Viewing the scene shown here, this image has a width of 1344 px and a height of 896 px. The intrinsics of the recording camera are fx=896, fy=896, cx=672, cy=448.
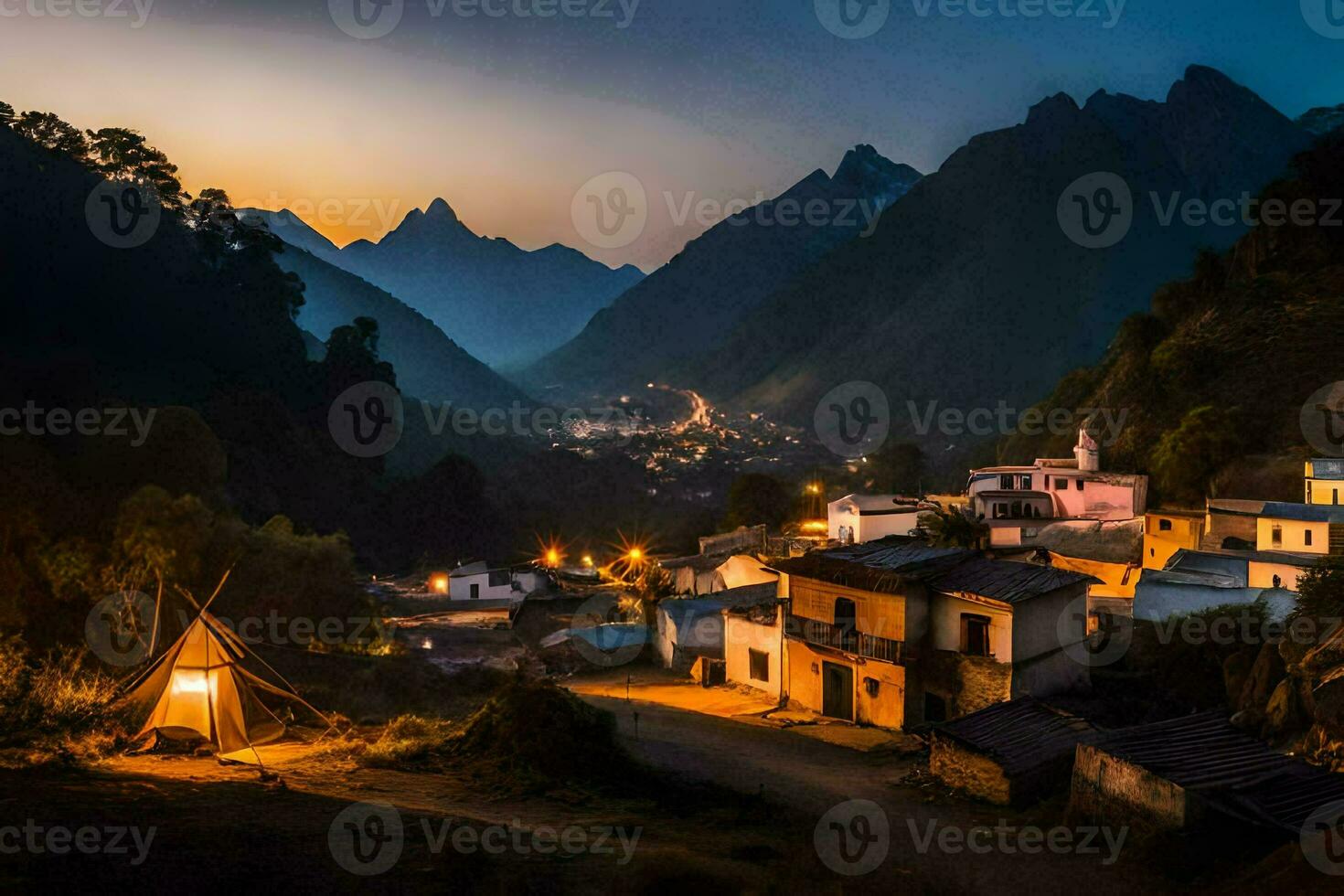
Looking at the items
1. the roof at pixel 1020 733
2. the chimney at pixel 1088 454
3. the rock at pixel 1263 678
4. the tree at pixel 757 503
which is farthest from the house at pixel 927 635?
the tree at pixel 757 503

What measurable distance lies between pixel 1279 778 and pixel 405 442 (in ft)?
245

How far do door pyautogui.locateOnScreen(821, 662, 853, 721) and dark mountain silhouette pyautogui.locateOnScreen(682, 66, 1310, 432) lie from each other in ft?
250

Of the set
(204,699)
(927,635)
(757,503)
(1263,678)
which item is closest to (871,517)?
(757,503)

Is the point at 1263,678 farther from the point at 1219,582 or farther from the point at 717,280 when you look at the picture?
the point at 717,280

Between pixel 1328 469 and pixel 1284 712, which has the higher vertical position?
pixel 1328 469

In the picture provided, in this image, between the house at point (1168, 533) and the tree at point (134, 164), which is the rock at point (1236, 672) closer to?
the house at point (1168, 533)

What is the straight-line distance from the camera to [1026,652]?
66.3ft

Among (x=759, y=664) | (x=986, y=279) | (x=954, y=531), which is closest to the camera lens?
(x=759, y=664)

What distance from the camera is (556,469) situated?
84.8 m

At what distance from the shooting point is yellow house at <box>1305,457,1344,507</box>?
29.9 metres

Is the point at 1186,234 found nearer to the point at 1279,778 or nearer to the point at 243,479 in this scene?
the point at 243,479

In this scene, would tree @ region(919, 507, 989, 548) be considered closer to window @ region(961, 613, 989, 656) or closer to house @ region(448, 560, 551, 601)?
window @ region(961, 613, 989, 656)

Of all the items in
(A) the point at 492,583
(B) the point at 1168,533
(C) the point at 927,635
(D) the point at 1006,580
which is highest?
(D) the point at 1006,580

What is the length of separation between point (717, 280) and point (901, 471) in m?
96.9
